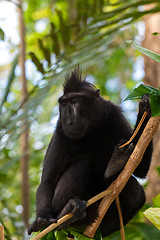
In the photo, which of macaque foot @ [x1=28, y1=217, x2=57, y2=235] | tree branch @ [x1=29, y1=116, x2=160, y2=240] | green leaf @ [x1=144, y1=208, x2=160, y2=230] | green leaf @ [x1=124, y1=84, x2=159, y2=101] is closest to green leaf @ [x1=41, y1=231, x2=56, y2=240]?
macaque foot @ [x1=28, y1=217, x2=57, y2=235]

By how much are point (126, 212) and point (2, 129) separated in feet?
4.31

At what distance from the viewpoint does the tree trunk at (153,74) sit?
175 inches

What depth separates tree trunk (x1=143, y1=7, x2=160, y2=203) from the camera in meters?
4.46

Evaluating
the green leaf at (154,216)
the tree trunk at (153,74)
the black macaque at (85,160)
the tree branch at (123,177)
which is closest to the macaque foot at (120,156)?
the black macaque at (85,160)

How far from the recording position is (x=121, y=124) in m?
3.24

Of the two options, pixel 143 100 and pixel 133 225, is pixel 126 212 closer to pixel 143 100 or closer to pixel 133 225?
pixel 133 225

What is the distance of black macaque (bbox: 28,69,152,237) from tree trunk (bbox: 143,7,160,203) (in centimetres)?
137

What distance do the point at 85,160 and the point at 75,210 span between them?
0.57 m

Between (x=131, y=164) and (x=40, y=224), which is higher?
(x=131, y=164)

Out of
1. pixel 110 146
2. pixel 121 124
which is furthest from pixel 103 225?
pixel 121 124

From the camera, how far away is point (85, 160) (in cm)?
302

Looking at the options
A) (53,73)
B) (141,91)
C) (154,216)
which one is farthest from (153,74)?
(154,216)

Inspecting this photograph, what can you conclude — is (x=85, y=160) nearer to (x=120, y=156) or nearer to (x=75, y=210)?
(x=120, y=156)

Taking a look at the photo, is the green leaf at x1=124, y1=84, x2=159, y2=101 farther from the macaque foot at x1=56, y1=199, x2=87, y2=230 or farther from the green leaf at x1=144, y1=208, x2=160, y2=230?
the macaque foot at x1=56, y1=199, x2=87, y2=230
